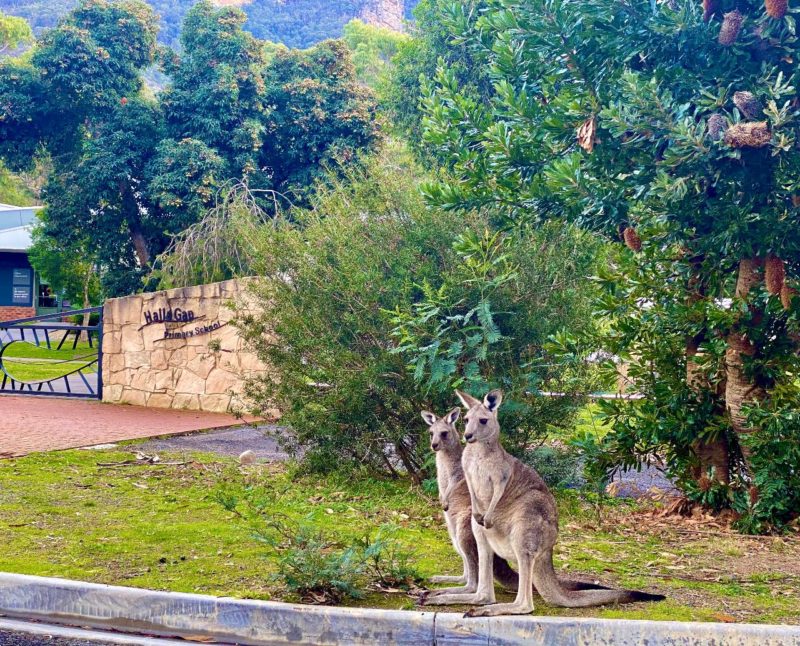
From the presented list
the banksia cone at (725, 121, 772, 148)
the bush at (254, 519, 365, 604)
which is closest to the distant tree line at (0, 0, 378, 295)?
the banksia cone at (725, 121, 772, 148)

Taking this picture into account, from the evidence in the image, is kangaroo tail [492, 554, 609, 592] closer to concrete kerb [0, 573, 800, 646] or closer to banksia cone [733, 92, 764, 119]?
concrete kerb [0, 573, 800, 646]

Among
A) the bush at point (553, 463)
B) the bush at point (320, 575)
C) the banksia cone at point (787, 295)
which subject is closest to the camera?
the bush at point (320, 575)

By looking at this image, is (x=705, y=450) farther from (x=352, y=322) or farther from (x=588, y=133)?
(x=352, y=322)

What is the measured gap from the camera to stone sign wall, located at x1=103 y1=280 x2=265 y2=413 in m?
16.5

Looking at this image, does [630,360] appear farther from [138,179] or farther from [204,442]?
[138,179]

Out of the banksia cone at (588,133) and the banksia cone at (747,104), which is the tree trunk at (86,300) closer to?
the banksia cone at (588,133)

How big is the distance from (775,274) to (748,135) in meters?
1.31

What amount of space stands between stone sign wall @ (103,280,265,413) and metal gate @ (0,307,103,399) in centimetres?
35

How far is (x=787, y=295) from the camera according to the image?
7.47m

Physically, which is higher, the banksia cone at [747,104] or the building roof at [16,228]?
the building roof at [16,228]

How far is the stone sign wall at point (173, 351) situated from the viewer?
16.5 metres

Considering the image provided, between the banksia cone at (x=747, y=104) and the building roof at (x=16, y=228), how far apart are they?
34734 mm

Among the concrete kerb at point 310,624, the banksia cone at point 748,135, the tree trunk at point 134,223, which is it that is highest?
the tree trunk at point 134,223

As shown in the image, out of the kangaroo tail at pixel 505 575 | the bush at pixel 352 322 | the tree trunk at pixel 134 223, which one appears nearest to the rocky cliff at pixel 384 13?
the tree trunk at pixel 134 223
